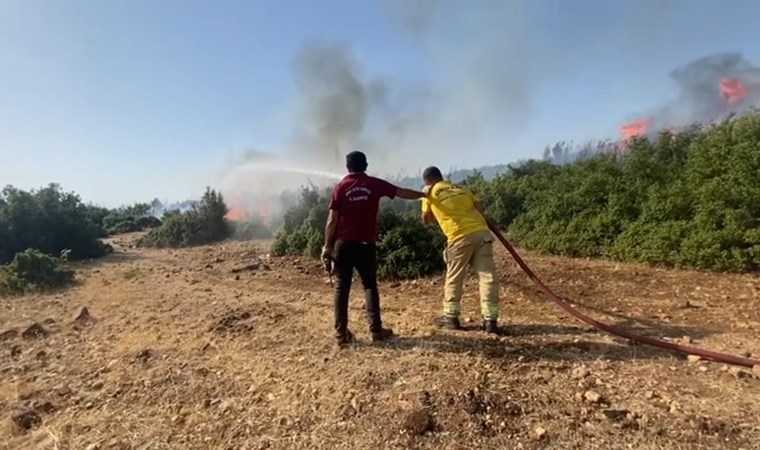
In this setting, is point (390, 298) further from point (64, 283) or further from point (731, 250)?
point (64, 283)

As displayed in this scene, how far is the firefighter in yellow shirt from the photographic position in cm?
462

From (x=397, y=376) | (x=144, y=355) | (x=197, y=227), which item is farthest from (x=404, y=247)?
(x=197, y=227)

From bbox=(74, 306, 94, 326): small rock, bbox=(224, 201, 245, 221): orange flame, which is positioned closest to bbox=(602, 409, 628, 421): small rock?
bbox=(74, 306, 94, 326): small rock

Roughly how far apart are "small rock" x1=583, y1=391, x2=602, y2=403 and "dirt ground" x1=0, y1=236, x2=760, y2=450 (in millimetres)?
22

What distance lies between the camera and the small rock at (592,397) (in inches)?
128

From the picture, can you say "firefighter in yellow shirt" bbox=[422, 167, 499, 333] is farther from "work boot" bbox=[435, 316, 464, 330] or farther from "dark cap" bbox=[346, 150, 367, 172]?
"dark cap" bbox=[346, 150, 367, 172]

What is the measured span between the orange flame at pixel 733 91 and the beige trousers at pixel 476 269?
96.1 feet

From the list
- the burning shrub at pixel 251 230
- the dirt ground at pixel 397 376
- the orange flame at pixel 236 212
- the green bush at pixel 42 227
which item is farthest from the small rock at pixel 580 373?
the orange flame at pixel 236 212

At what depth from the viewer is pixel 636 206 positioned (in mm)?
8641

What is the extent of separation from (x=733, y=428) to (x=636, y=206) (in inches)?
254

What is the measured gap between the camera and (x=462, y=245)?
4695 mm

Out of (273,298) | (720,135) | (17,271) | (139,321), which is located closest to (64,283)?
Result: (17,271)

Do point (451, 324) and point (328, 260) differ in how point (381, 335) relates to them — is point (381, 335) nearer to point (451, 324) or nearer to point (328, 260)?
point (451, 324)

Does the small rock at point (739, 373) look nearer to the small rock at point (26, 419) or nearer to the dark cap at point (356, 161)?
the dark cap at point (356, 161)
